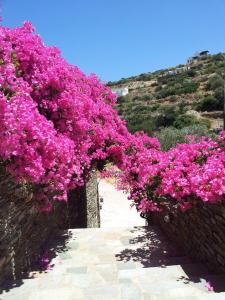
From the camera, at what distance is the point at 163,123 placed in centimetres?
4012

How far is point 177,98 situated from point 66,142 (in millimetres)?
47961

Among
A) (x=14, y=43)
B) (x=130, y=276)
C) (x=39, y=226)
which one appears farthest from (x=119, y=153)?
(x=130, y=276)

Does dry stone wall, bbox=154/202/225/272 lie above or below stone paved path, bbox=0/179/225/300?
above

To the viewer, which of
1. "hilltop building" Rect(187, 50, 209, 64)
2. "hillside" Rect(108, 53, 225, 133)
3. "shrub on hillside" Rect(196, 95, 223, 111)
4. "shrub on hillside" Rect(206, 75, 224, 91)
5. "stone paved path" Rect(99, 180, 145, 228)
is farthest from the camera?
"hilltop building" Rect(187, 50, 209, 64)

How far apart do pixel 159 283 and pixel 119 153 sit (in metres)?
4.87

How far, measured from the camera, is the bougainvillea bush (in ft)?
15.1

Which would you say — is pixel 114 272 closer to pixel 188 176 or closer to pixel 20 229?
pixel 20 229

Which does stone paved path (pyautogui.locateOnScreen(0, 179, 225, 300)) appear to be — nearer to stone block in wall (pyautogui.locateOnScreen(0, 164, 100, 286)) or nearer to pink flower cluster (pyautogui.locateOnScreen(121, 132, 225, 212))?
stone block in wall (pyautogui.locateOnScreen(0, 164, 100, 286))

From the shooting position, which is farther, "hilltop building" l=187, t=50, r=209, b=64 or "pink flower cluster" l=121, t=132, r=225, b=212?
"hilltop building" l=187, t=50, r=209, b=64

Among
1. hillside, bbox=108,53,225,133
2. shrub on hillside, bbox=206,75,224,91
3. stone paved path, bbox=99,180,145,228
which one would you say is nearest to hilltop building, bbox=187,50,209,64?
hillside, bbox=108,53,225,133

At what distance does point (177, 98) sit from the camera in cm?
5259

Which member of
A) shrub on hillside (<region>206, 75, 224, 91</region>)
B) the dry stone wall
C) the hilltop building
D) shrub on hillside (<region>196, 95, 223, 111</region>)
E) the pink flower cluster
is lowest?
the dry stone wall

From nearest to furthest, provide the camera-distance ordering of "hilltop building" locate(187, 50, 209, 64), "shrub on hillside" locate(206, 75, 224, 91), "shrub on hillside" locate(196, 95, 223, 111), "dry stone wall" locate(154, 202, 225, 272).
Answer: "dry stone wall" locate(154, 202, 225, 272) < "shrub on hillside" locate(196, 95, 223, 111) < "shrub on hillside" locate(206, 75, 224, 91) < "hilltop building" locate(187, 50, 209, 64)

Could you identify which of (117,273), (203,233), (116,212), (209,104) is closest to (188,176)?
(203,233)
